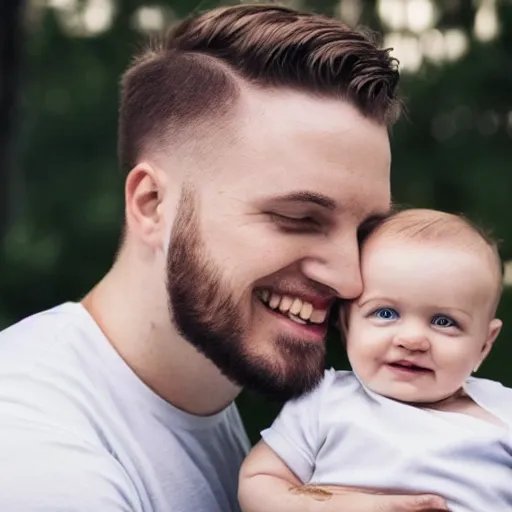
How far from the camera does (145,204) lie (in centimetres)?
252

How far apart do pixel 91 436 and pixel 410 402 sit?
0.64 m

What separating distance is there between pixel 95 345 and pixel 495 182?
5.99 m

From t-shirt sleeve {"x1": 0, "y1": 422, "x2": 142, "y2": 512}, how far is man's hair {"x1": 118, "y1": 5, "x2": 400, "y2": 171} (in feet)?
2.77

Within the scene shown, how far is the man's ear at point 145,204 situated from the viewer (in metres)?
2.49

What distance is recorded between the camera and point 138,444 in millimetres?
2271

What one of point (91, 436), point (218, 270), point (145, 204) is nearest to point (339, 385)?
point (218, 270)

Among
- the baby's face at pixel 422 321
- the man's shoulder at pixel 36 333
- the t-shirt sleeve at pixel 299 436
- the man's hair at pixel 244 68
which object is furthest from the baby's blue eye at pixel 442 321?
the man's shoulder at pixel 36 333

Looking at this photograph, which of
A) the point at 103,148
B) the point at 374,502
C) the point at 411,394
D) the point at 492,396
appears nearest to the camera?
the point at 374,502

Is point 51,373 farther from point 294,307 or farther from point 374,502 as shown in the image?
point 374,502

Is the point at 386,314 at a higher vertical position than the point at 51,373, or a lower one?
higher

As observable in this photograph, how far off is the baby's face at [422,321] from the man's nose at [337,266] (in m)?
0.04

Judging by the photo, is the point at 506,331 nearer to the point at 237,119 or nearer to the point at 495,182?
the point at 495,182

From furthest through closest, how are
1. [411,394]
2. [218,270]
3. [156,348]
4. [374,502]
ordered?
1. [156,348]
2. [218,270]
3. [411,394]
4. [374,502]

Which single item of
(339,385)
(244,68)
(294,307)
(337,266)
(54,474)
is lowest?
(54,474)
